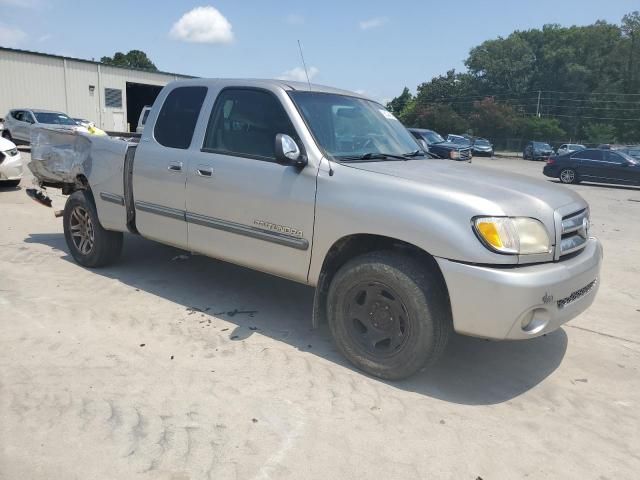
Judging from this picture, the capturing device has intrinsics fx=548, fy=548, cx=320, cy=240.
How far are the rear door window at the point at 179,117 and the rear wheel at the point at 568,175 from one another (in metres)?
18.8

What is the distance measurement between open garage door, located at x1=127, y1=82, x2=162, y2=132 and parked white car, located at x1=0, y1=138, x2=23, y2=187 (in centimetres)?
3041

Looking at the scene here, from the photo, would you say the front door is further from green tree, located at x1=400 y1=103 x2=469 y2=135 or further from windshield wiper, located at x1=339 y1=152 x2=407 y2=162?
green tree, located at x1=400 y1=103 x2=469 y2=135

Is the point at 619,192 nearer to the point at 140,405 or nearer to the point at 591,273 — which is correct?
the point at 591,273

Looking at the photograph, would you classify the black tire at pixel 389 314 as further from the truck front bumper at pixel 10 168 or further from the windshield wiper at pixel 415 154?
the truck front bumper at pixel 10 168

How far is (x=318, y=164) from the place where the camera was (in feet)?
12.5

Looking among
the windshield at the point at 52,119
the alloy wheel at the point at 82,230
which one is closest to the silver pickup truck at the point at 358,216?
the alloy wheel at the point at 82,230

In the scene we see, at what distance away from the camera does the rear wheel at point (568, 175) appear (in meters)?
20.3

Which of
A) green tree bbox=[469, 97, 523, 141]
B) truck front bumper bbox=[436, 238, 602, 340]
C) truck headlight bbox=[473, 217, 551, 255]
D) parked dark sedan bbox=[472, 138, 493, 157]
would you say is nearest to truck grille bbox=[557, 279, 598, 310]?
truck front bumper bbox=[436, 238, 602, 340]

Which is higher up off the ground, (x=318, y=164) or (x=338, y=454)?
(x=318, y=164)

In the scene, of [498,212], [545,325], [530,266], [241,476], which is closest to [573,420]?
[545,325]

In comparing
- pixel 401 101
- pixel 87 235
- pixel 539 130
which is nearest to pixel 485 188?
pixel 87 235

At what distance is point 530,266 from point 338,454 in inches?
61.5

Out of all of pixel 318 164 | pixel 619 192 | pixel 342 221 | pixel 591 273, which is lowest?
pixel 619 192

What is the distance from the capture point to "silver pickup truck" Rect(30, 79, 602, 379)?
10.6 feet
